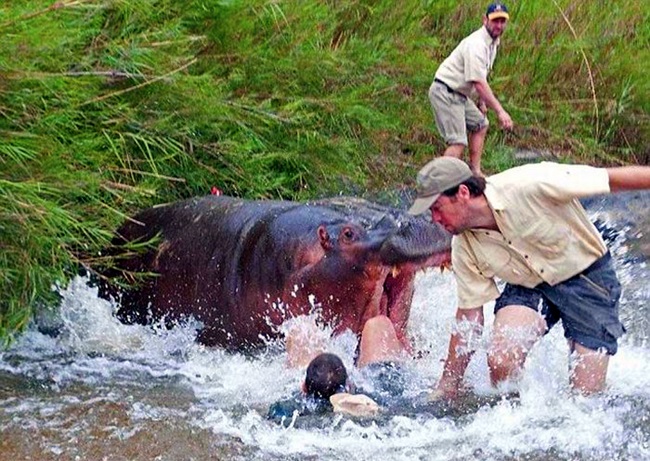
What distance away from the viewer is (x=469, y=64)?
923 centimetres

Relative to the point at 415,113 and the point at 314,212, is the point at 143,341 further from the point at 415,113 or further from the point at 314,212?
the point at 415,113

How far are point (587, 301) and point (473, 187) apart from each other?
620 mm

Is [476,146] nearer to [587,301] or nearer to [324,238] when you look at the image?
[324,238]

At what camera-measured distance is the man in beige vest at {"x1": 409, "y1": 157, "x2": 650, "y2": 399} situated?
466 centimetres

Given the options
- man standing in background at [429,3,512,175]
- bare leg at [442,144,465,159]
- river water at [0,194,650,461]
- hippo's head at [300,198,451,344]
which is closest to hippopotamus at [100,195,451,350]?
hippo's head at [300,198,451,344]

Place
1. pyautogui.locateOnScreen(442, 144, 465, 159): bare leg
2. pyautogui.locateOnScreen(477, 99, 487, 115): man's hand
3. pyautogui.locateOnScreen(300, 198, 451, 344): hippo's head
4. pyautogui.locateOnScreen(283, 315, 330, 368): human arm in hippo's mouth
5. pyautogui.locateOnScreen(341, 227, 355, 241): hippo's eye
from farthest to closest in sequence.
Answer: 1. pyautogui.locateOnScreen(477, 99, 487, 115): man's hand
2. pyautogui.locateOnScreen(442, 144, 465, 159): bare leg
3. pyautogui.locateOnScreen(341, 227, 355, 241): hippo's eye
4. pyautogui.locateOnScreen(283, 315, 330, 368): human arm in hippo's mouth
5. pyautogui.locateOnScreen(300, 198, 451, 344): hippo's head

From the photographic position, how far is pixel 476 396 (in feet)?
16.4

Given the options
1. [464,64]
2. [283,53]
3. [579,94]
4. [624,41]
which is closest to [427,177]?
[283,53]

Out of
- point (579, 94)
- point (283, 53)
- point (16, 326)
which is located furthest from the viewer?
point (579, 94)

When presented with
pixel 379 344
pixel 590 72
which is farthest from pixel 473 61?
pixel 379 344

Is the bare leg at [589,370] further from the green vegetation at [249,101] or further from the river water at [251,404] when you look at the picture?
the green vegetation at [249,101]

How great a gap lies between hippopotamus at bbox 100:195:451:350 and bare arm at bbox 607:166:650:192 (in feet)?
3.37

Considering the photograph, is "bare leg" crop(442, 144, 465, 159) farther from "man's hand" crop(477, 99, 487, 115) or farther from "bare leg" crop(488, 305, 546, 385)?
"bare leg" crop(488, 305, 546, 385)

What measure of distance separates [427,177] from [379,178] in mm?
4328
